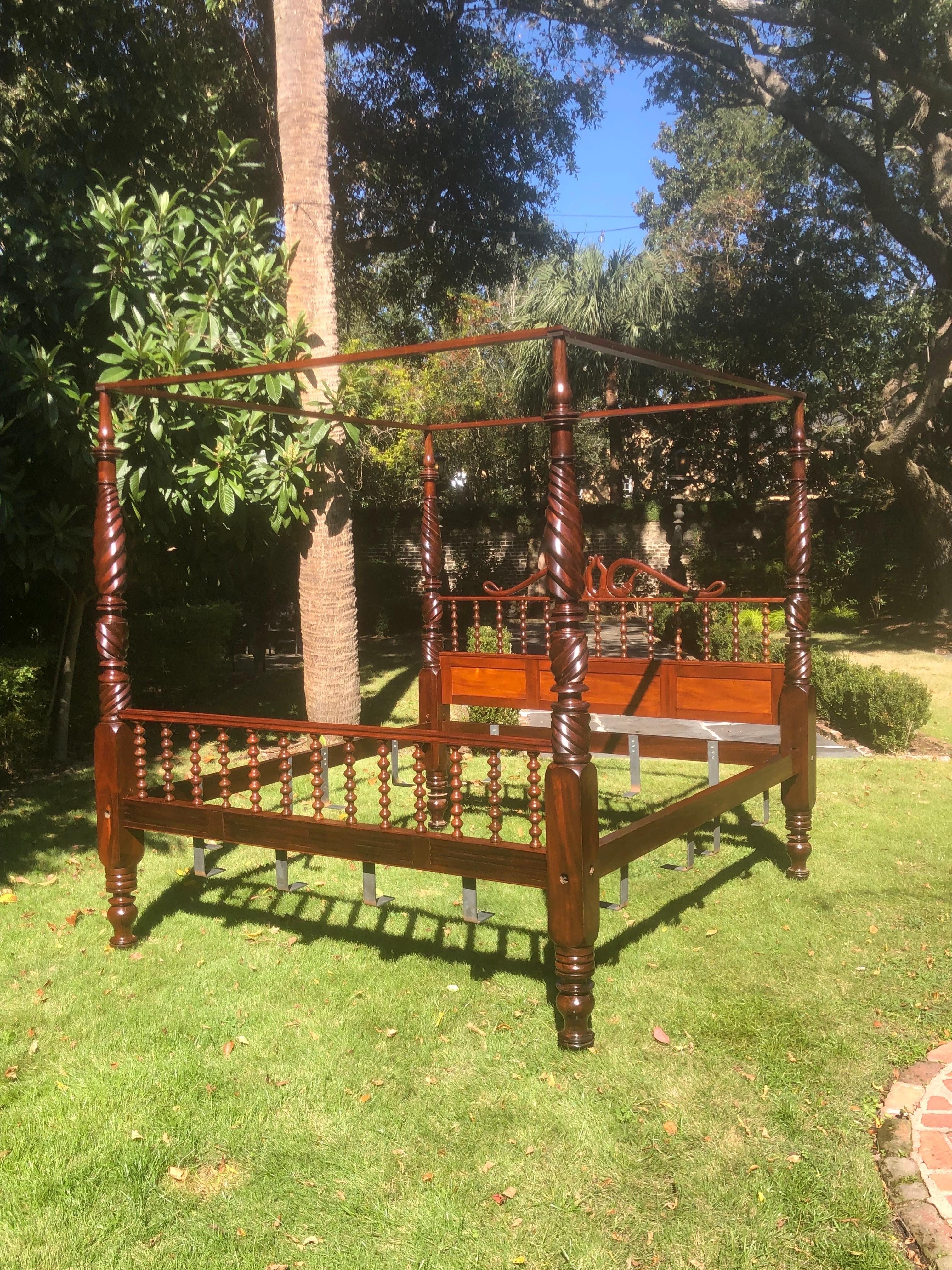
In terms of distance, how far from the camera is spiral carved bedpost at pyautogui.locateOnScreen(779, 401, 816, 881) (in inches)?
248

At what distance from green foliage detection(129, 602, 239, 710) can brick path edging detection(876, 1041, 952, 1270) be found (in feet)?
28.9

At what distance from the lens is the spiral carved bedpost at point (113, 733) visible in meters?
5.15

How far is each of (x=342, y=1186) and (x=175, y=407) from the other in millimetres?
6148

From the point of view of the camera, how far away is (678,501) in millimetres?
21922

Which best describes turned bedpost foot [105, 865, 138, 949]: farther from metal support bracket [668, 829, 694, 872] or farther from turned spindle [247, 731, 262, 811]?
metal support bracket [668, 829, 694, 872]

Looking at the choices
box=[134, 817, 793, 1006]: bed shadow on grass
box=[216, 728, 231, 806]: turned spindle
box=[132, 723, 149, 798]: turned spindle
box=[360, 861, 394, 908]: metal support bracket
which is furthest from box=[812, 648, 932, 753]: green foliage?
box=[132, 723, 149, 798]: turned spindle

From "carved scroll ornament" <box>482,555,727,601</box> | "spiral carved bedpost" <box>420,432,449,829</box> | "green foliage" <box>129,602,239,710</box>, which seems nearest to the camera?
"carved scroll ornament" <box>482,555,727,601</box>

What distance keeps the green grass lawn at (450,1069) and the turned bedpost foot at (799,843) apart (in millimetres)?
138

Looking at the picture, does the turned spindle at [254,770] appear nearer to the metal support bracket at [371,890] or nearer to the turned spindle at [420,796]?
the metal support bracket at [371,890]

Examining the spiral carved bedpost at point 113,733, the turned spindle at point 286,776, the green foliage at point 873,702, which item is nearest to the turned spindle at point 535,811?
the turned spindle at point 286,776

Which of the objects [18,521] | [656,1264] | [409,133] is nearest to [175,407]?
[18,521]

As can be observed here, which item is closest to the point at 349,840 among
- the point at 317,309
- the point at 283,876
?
the point at 283,876

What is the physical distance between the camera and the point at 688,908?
582cm

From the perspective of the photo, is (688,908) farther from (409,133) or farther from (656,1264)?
(409,133)
